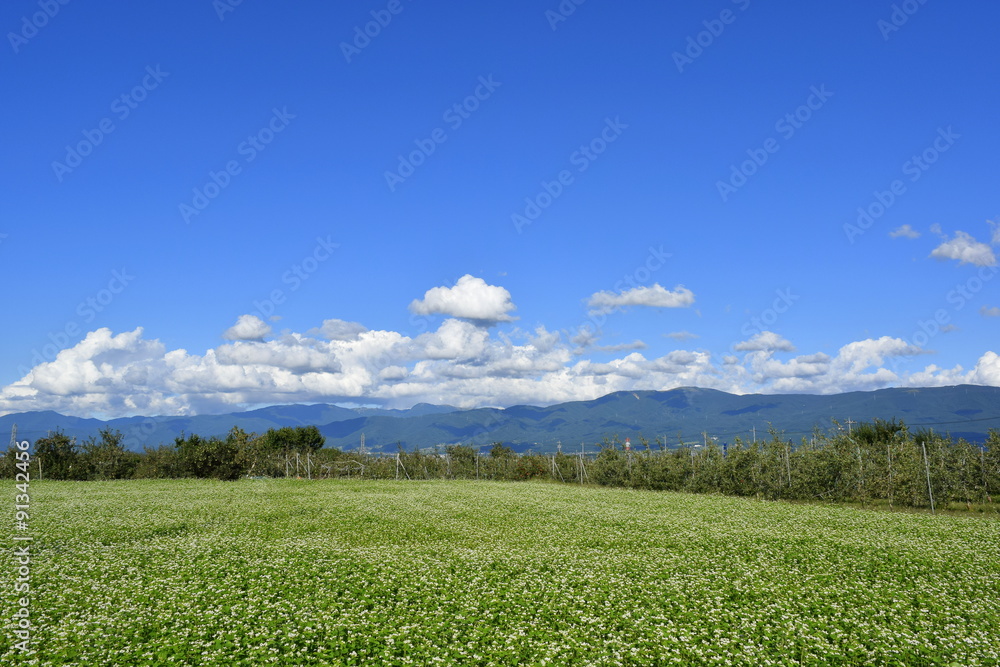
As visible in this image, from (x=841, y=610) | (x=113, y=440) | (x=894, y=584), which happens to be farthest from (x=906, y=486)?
(x=113, y=440)

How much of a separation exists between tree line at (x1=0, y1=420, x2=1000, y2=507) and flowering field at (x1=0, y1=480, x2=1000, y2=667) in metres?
7.08

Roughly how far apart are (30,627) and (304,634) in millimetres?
4614

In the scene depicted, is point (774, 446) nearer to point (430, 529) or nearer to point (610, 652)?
point (430, 529)

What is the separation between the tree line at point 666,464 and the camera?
1199 inches

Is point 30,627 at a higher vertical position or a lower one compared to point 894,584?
higher

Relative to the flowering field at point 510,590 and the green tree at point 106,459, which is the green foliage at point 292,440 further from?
the flowering field at point 510,590

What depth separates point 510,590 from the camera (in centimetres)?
1309

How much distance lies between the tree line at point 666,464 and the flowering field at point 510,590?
7.08 meters

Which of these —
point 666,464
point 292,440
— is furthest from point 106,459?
point 666,464

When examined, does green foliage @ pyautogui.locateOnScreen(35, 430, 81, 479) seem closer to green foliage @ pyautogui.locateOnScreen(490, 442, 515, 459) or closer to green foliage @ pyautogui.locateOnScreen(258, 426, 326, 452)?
green foliage @ pyautogui.locateOnScreen(258, 426, 326, 452)

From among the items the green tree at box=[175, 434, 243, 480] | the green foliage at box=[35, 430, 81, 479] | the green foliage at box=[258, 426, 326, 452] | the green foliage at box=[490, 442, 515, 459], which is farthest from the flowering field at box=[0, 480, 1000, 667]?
the green foliage at box=[258, 426, 326, 452]

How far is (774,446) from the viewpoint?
3438cm

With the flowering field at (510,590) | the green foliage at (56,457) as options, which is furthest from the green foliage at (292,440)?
the flowering field at (510,590)

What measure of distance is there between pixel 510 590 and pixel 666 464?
27397 mm
